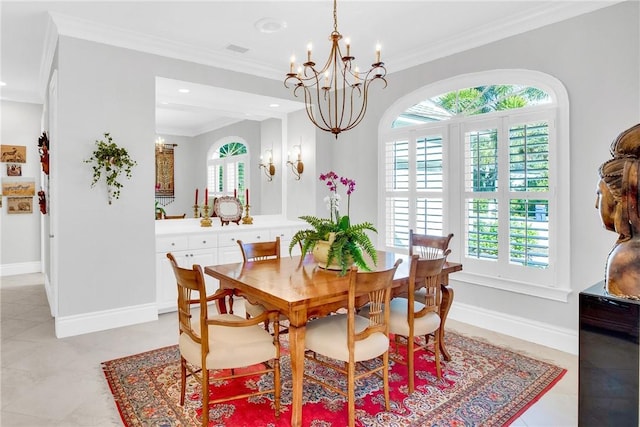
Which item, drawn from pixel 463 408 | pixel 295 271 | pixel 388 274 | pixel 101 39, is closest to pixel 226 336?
pixel 295 271

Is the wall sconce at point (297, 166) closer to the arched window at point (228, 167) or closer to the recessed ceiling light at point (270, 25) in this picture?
the arched window at point (228, 167)

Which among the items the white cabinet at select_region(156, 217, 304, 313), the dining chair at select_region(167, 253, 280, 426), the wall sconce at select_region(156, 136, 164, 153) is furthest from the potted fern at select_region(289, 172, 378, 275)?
the wall sconce at select_region(156, 136, 164, 153)

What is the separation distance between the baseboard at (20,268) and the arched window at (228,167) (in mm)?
3131

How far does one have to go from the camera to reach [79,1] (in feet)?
10.5

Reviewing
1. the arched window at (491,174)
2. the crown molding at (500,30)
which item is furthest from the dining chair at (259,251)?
the crown molding at (500,30)

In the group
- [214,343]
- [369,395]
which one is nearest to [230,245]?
[214,343]

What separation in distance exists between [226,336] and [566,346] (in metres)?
2.84

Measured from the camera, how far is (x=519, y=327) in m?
3.59

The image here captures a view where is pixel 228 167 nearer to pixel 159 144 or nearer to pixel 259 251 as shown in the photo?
pixel 159 144

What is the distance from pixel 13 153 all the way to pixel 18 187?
21.1 inches

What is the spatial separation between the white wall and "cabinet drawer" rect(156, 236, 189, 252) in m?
3.60

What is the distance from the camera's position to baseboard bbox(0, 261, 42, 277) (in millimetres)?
6129

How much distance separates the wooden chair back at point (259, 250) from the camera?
3.26 metres

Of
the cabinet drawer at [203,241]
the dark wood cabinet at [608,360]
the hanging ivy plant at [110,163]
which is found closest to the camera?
the dark wood cabinet at [608,360]
